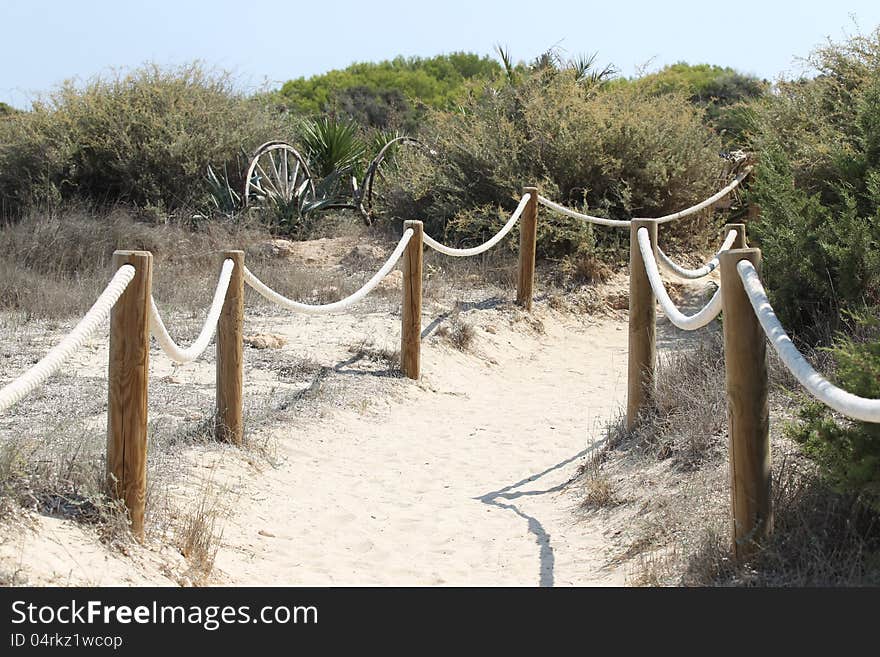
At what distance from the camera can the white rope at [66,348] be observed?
3024 mm

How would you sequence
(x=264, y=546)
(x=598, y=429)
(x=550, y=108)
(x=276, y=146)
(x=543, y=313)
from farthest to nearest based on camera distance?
(x=276, y=146)
(x=550, y=108)
(x=543, y=313)
(x=598, y=429)
(x=264, y=546)

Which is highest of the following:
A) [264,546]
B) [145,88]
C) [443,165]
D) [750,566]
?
[145,88]

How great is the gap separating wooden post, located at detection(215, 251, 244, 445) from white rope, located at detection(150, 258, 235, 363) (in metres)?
0.12

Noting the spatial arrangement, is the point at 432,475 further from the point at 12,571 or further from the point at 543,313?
the point at 543,313

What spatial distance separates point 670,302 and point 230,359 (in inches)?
93.4

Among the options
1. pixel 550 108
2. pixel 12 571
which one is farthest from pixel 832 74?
pixel 12 571

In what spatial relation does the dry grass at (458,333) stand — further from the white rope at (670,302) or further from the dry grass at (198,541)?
the dry grass at (198,541)

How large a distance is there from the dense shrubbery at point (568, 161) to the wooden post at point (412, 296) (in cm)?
342

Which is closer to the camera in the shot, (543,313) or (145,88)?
(543,313)

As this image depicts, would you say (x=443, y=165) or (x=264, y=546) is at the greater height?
(x=443, y=165)

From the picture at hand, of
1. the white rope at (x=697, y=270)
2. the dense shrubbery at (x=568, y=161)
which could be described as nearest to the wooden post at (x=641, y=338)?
the white rope at (x=697, y=270)

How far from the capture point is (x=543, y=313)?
10008mm

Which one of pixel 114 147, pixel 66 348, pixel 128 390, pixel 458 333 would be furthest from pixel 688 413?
pixel 114 147

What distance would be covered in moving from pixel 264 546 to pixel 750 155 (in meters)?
9.00
